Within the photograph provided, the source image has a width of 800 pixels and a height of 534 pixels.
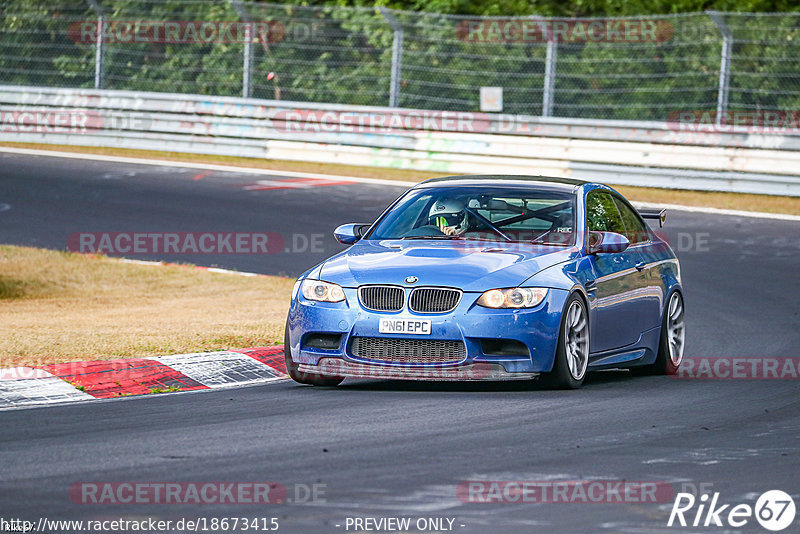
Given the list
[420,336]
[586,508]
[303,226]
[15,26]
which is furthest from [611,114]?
[586,508]

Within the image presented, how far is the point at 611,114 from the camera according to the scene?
2366cm

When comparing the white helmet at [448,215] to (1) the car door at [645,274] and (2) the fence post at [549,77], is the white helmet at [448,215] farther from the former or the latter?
(2) the fence post at [549,77]

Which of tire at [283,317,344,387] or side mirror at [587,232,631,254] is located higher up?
side mirror at [587,232,631,254]

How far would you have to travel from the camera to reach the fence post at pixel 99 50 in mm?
26828

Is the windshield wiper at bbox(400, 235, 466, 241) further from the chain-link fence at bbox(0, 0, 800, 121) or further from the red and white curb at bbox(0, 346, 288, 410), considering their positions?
the chain-link fence at bbox(0, 0, 800, 121)

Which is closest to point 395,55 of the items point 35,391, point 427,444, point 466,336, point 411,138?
point 411,138

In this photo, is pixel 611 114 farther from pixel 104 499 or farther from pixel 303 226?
pixel 104 499

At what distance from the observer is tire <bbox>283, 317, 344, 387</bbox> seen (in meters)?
9.32

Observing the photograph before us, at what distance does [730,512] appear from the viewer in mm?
5754

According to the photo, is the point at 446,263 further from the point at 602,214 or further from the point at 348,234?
the point at 602,214

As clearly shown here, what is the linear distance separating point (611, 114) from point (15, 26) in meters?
12.2

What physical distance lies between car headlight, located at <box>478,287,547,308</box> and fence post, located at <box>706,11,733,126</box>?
14.1 m

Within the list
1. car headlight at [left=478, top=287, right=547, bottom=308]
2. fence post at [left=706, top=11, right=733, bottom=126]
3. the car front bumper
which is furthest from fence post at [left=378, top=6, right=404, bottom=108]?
car headlight at [left=478, top=287, right=547, bottom=308]

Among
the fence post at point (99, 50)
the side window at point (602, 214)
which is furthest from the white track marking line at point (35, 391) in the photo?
the fence post at point (99, 50)
